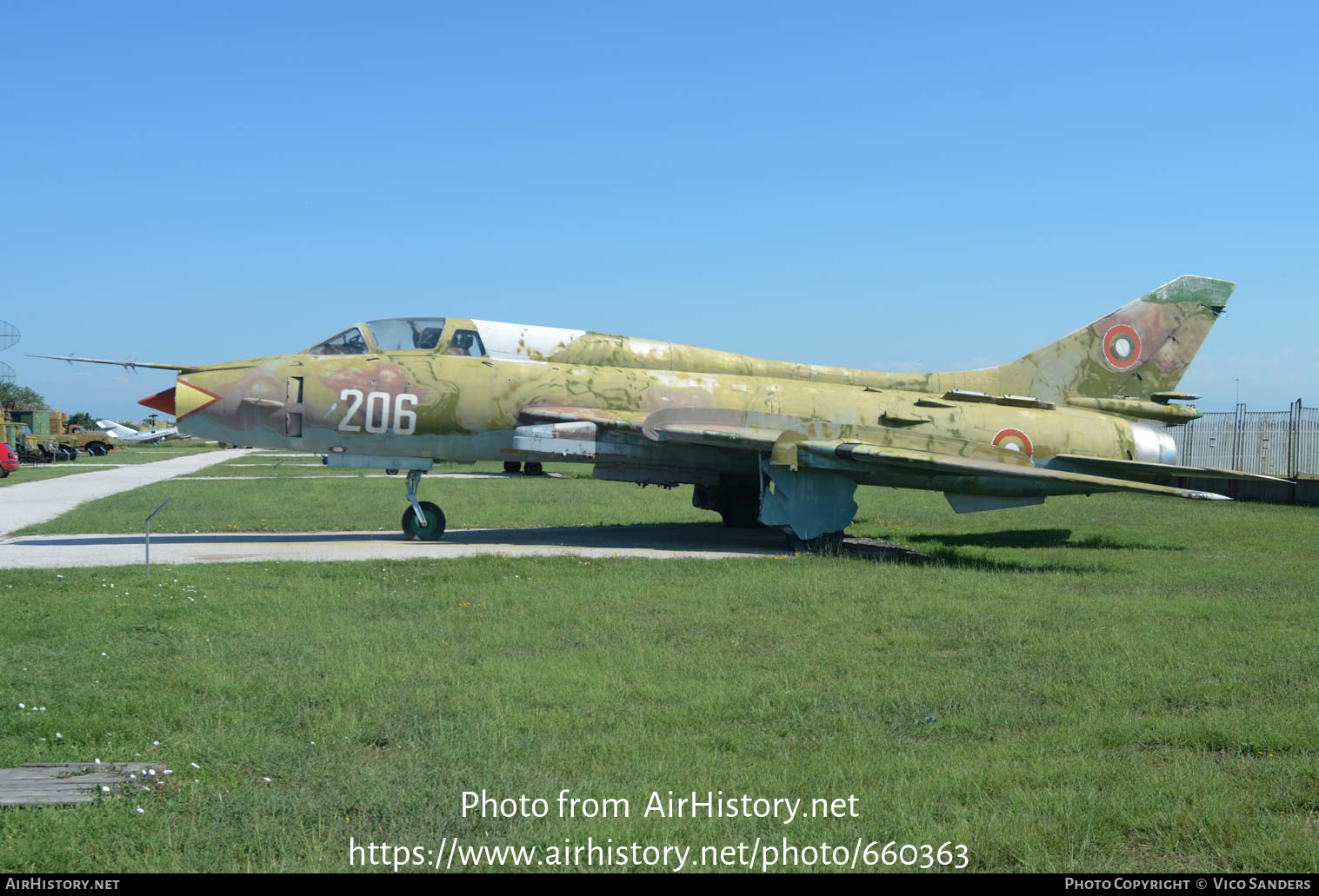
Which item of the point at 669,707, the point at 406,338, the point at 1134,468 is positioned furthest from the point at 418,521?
the point at 1134,468

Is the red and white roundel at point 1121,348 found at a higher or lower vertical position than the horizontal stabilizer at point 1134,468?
higher

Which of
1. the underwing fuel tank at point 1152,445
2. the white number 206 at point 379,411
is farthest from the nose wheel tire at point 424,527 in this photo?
the underwing fuel tank at point 1152,445

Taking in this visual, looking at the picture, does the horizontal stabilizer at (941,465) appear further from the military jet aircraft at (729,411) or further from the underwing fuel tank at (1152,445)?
the underwing fuel tank at (1152,445)

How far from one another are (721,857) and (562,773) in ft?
4.23

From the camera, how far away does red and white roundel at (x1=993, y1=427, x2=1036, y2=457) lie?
56.6 ft

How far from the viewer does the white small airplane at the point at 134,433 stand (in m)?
79.8

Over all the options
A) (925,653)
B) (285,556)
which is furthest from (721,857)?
(285,556)

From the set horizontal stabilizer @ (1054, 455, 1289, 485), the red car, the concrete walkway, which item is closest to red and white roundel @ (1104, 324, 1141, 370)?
horizontal stabilizer @ (1054, 455, 1289, 485)

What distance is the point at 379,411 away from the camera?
15.8 meters

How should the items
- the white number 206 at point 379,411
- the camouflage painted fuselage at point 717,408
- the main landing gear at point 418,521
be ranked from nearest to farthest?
the camouflage painted fuselage at point 717,408
the white number 206 at point 379,411
the main landing gear at point 418,521

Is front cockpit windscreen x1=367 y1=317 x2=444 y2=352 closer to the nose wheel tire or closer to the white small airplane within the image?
the nose wheel tire

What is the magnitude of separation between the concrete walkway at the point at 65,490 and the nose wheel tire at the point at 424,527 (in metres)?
5.74

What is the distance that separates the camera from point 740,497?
19.7 m
